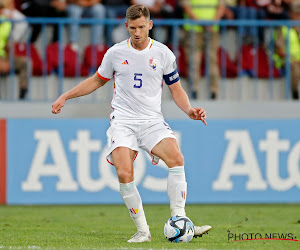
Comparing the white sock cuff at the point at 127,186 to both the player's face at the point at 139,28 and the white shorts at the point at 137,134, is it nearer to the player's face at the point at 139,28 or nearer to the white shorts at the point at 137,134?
the white shorts at the point at 137,134

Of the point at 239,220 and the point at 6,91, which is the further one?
the point at 6,91

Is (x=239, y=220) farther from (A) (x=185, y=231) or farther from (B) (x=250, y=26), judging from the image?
(B) (x=250, y=26)

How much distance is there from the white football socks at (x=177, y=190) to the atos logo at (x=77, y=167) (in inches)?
187

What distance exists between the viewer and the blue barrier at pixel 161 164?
1234cm

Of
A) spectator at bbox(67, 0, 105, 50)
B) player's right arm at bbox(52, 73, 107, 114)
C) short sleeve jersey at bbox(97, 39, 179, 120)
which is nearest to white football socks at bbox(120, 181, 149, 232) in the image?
short sleeve jersey at bbox(97, 39, 179, 120)

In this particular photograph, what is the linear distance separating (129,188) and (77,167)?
4885mm

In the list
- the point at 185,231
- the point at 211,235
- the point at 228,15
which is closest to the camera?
the point at 185,231

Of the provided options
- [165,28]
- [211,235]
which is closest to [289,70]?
[165,28]

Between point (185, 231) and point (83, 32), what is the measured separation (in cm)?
627

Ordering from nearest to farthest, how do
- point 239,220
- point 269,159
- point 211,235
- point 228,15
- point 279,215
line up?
point 211,235, point 239,220, point 279,215, point 269,159, point 228,15

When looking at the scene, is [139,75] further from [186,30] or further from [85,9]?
[85,9]

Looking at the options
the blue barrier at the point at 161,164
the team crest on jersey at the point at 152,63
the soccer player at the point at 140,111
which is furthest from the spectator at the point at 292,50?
the team crest on jersey at the point at 152,63

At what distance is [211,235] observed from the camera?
816 centimetres

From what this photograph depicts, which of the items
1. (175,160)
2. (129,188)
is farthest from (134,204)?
(175,160)
